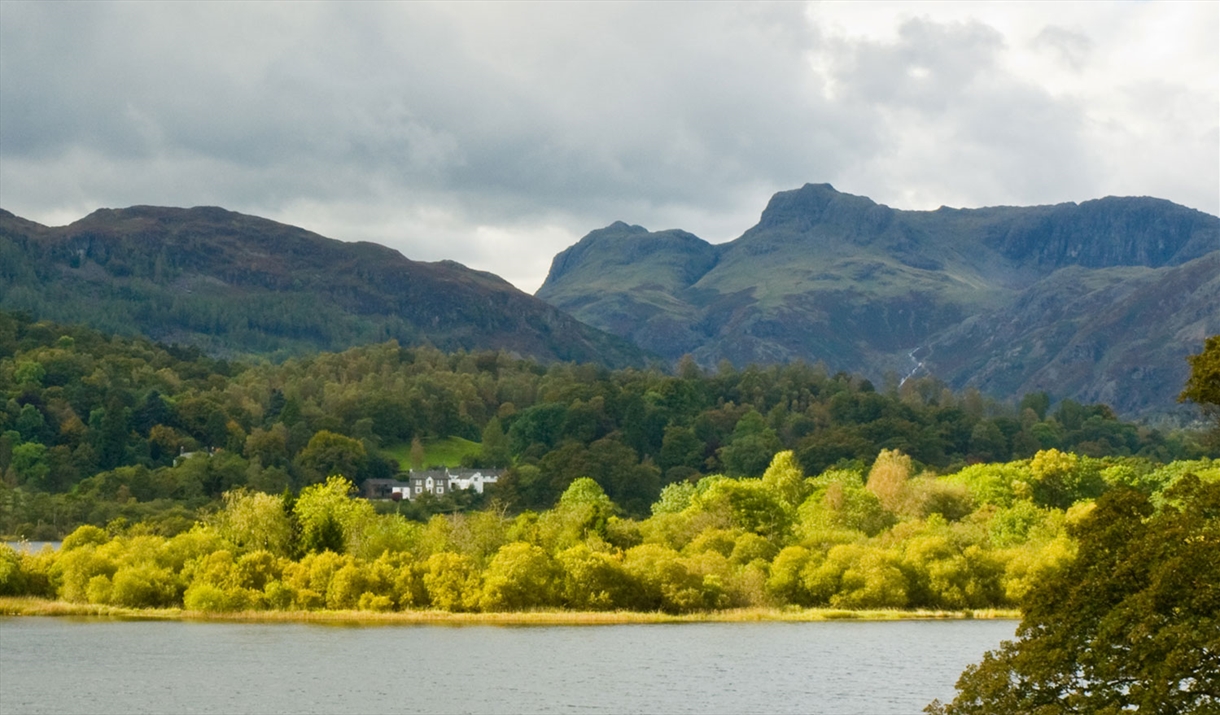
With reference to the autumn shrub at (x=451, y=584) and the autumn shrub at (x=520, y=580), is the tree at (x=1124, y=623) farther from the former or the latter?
the autumn shrub at (x=451, y=584)

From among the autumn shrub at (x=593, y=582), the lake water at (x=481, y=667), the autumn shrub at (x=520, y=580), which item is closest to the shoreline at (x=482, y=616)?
the autumn shrub at (x=593, y=582)

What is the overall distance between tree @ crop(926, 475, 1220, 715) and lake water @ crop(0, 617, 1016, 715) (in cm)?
3386

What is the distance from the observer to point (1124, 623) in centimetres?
2928

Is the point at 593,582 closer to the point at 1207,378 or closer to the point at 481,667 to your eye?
the point at 481,667

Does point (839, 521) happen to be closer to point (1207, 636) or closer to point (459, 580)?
point (459, 580)

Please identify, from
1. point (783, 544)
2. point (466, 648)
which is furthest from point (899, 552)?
point (466, 648)

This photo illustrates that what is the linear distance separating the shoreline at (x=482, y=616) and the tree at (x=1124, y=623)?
72534 millimetres

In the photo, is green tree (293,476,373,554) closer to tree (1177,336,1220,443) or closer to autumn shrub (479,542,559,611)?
autumn shrub (479,542,559,611)

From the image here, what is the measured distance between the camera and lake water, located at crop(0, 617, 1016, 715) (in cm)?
6656

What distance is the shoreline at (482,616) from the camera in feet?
338

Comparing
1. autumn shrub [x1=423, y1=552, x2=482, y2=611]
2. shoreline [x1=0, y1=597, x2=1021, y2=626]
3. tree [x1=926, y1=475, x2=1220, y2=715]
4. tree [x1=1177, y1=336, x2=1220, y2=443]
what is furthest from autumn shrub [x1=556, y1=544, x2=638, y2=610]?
tree [x1=1177, y1=336, x2=1220, y2=443]

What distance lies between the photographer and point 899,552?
116 metres

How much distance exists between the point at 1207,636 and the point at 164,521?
152976 millimetres

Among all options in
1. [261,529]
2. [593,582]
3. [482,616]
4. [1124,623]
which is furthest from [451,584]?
[1124,623]
